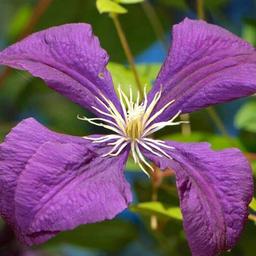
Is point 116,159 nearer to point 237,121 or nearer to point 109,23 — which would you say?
point 237,121

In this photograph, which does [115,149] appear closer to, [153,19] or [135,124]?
[135,124]

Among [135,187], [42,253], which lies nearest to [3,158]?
[135,187]

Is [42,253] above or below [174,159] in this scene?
below

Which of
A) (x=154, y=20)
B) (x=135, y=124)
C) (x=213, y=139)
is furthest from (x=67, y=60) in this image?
(x=154, y=20)

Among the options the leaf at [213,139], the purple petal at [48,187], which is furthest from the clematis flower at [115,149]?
the leaf at [213,139]

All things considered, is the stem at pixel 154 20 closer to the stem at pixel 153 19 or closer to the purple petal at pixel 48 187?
the stem at pixel 153 19

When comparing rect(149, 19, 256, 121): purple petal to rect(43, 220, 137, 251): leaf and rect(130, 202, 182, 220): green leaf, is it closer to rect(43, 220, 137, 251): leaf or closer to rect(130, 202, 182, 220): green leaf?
rect(130, 202, 182, 220): green leaf

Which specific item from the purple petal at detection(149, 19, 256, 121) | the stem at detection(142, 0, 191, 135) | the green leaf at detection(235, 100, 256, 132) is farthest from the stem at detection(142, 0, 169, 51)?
the purple petal at detection(149, 19, 256, 121)

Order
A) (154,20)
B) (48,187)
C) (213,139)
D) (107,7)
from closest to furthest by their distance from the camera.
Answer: (48,187)
(107,7)
(213,139)
(154,20)
